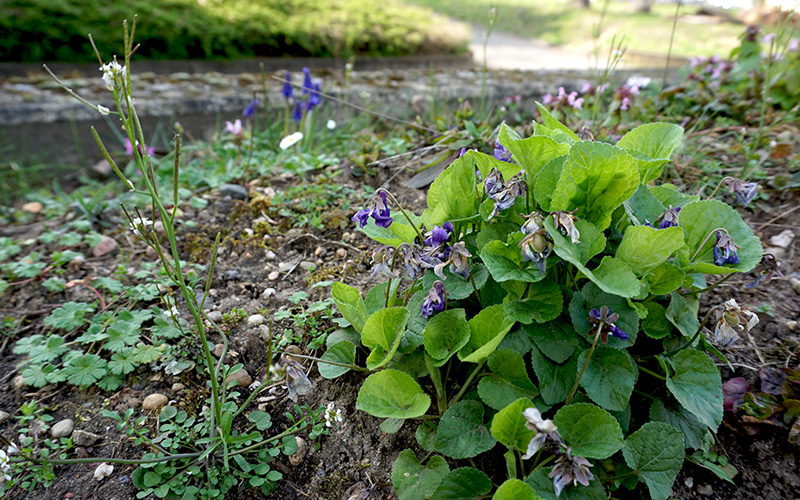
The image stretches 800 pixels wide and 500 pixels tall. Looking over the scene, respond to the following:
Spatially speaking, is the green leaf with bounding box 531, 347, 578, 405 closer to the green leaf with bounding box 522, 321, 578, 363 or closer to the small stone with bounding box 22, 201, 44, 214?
the green leaf with bounding box 522, 321, 578, 363

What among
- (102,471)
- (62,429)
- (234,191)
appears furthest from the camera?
(234,191)

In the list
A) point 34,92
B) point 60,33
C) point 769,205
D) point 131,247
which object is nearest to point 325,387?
point 131,247

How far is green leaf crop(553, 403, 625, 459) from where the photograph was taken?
110cm

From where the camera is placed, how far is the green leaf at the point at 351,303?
1418mm

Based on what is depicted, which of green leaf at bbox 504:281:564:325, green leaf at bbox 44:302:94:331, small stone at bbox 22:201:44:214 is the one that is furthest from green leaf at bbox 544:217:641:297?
small stone at bbox 22:201:44:214

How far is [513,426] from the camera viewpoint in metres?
1.13

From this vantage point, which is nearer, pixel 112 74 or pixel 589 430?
pixel 112 74

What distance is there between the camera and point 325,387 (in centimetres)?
152

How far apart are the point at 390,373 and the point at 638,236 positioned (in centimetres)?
70

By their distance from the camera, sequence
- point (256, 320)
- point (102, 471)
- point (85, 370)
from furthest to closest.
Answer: point (256, 320)
point (85, 370)
point (102, 471)

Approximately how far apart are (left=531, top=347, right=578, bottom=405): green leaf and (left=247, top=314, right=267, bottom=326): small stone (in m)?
0.95

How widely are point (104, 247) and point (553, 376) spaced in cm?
210

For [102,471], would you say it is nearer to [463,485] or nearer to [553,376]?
Answer: [463,485]

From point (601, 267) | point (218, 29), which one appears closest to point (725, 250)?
point (601, 267)
